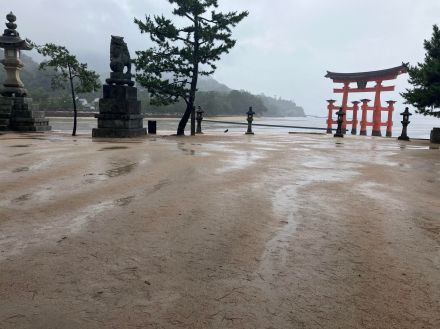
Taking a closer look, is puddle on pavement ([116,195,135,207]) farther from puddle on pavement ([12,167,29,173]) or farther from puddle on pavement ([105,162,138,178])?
puddle on pavement ([12,167,29,173])

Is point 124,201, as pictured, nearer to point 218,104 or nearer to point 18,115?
point 18,115

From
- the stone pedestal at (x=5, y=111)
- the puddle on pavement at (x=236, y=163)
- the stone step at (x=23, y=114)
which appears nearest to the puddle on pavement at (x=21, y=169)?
the puddle on pavement at (x=236, y=163)

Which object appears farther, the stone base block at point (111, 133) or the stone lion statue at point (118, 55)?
the stone lion statue at point (118, 55)

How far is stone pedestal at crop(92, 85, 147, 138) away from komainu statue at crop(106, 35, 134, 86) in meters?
0.26

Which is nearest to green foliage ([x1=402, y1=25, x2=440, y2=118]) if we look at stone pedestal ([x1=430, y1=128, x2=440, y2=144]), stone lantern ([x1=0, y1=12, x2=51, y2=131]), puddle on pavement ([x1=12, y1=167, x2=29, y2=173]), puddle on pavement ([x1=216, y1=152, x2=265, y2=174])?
stone pedestal ([x1=430, y1=128, x2=440, y2=144])

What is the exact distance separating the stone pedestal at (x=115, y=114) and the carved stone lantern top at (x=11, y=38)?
4.80 m

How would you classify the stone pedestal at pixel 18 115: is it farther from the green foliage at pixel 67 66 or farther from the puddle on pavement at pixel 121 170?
the puddle on pavement at pixel 121 170

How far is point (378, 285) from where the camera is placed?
207 cm

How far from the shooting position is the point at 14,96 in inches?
590

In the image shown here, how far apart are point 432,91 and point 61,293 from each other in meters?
14.5

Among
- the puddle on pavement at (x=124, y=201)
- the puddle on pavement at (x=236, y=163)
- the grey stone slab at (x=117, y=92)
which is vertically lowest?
the puddle on pavement at (x=124, y=201)

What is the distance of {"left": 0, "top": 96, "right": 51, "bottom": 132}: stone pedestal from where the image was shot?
47.5 feet

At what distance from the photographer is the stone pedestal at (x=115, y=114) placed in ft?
44.0

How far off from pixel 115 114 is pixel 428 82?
12.4 meters
